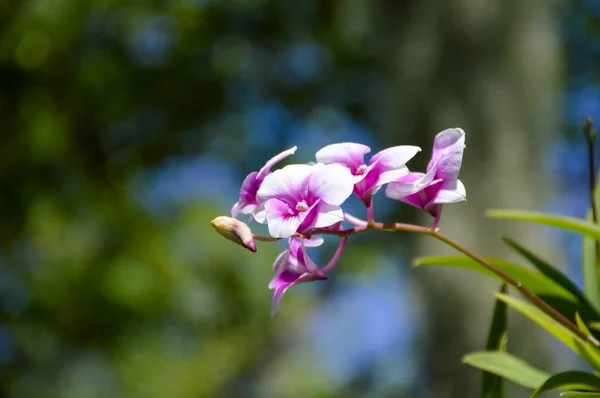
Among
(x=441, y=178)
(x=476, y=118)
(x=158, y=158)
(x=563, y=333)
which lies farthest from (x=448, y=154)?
(x=158, y=158)

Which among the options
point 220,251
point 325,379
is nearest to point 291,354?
point 325,379

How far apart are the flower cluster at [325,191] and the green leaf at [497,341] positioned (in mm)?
117

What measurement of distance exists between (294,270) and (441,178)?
0.29ft

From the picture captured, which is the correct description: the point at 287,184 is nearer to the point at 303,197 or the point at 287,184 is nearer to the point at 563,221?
the point at 303,197

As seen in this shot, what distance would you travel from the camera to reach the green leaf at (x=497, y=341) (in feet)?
1.65

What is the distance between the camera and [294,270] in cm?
41

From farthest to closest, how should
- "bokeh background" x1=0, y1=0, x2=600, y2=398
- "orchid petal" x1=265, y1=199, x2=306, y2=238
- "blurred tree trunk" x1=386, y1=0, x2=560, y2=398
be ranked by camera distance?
"bokeh background" x1=0, y1=0, x2=600, y2=398 → "blurred tree trunk" x1=386, y1=0, x2=560, y2=398 → "orchid petal" x1=265, y1=199, x2=306, y2=238

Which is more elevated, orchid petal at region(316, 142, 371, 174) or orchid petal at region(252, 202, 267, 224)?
orchid petal at region(316, 142, 371, 174)

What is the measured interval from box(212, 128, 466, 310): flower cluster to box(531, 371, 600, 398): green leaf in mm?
107

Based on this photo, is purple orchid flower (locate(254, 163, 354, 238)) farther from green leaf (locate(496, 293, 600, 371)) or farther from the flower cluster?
green leaf (locate(496, 293, 600, 371))

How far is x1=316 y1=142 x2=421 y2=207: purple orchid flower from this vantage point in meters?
0.40

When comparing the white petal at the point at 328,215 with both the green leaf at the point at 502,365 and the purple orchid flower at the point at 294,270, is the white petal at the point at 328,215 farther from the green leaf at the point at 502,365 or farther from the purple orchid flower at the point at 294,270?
the green leaf at the point at 502,365

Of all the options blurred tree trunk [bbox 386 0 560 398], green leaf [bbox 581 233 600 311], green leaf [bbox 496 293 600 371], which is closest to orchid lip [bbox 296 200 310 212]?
green leaf [bbox 496 293 600 371]

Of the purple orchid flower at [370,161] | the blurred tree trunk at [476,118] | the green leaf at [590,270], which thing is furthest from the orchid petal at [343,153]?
the blurred tree trunk at [476,118]
